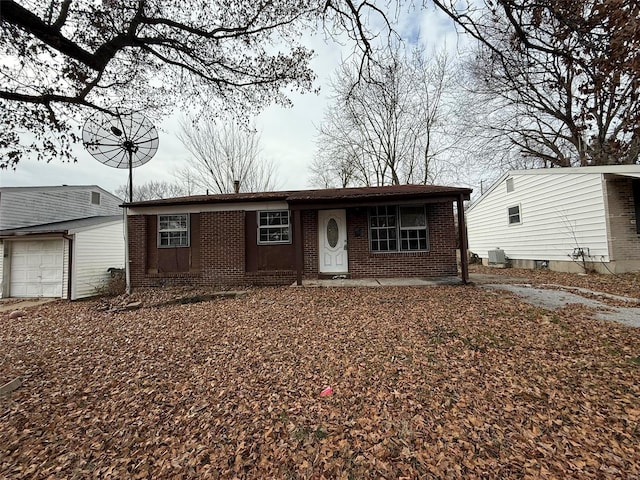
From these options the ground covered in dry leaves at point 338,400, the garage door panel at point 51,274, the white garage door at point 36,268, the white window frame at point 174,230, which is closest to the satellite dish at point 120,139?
the white window frame at point 174,230

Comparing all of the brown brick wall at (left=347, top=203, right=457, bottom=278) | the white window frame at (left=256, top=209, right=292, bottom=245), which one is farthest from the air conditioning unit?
the white window frame at (left=256, top=209, right=292, bottom=245)

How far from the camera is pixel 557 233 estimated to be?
1048 centimetres

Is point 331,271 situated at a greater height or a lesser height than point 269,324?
greater

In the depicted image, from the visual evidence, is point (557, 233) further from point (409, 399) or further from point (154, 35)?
point (154, 35)

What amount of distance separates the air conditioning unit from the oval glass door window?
8.81 metres

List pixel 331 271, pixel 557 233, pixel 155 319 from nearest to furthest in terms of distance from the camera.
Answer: pixel 155 319 < pixel 331 271 < pixel 557 233

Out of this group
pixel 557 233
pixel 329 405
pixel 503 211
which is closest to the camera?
pixel 329 405

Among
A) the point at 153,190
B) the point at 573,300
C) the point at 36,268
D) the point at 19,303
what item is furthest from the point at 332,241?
the point at 153,190

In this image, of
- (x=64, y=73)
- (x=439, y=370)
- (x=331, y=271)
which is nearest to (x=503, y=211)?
(x=331, y=271)

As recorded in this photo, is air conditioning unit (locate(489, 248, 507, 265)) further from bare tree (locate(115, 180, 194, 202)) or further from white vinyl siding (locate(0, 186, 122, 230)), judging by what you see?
bare tree (locate(115, 180, 194, 202))

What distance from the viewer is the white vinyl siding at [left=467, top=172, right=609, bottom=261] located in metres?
9.15

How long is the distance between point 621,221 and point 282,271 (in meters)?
10.6

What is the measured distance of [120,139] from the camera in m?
8.19

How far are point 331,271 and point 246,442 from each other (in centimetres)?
725
